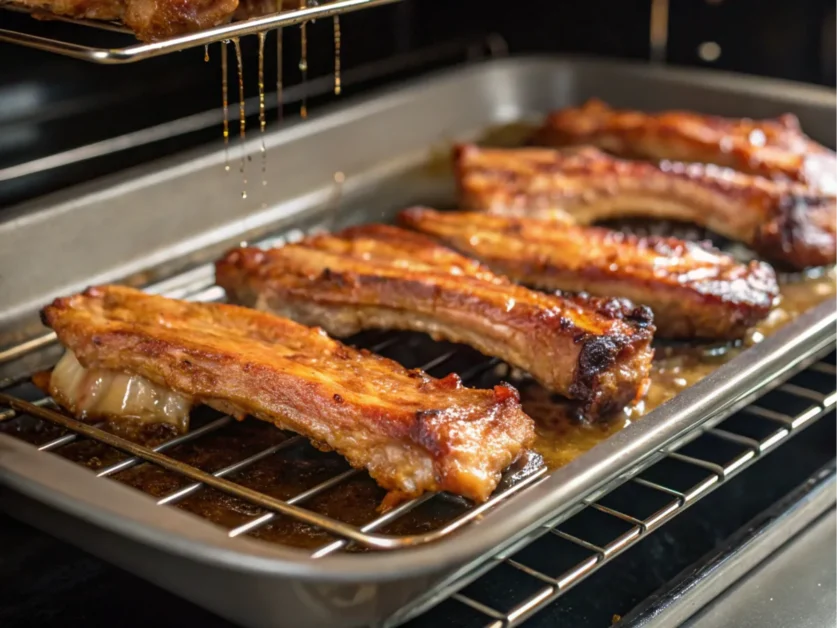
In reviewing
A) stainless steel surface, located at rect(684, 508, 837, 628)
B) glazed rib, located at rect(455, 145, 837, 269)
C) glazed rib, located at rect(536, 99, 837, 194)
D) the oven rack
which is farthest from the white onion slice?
glazed rib, located at rect(536, 99, 837, 194)

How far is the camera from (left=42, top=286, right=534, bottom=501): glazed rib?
215 cm

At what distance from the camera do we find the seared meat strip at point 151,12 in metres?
2.29

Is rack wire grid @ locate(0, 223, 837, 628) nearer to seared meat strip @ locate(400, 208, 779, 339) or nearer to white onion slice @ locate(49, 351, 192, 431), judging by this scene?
white onion slice @ locate(49, 351, 192, 431)

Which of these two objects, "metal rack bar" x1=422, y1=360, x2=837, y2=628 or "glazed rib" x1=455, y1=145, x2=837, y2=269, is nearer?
"metal rack bar" x1=422, y1=360, x2=837, y2=628

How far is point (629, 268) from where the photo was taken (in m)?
2.95

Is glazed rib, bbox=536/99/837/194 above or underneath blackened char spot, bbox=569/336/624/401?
above

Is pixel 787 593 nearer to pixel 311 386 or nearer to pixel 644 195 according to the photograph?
pixel 311 386

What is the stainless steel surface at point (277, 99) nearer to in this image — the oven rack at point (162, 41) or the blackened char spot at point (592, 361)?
the oven rack at point (162, 41)

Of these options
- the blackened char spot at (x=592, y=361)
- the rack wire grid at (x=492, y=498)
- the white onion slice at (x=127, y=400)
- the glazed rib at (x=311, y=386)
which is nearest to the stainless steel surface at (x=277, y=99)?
the rack wire grid at (x=492, y=498)

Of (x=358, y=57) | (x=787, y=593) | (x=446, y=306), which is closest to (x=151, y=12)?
(x=446, y=306)

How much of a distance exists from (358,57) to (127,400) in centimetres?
224

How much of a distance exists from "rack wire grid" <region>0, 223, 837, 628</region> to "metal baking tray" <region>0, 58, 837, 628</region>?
1.8 inches

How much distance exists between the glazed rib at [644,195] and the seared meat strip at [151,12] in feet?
4.48

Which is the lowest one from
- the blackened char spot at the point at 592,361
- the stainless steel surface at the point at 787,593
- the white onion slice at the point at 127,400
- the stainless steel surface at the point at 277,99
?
the stainless steel surface at the point at 787,593
